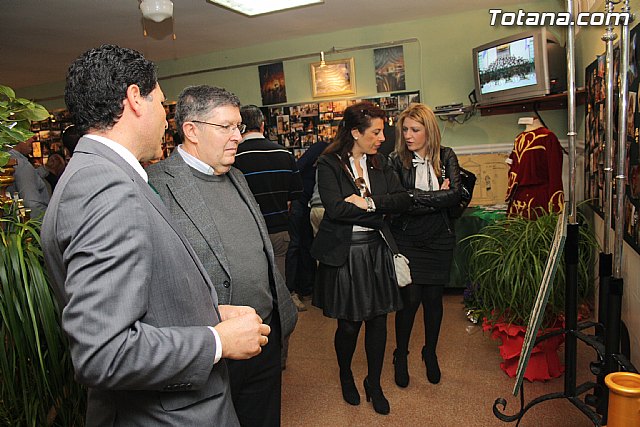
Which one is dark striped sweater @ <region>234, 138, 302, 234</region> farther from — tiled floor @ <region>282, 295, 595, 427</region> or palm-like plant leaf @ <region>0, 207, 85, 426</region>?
palm-like plant leaf @ <region>0, 207, 85, 426</region>

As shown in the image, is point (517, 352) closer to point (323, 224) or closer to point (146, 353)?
point (323, 224)

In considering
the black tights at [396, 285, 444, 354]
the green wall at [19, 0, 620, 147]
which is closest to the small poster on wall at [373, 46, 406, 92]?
the green wall at [19, 0, 620, 147]

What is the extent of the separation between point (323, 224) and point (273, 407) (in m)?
0.99

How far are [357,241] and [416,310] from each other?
62 centimetres

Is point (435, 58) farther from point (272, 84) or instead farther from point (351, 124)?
point (351, 124)

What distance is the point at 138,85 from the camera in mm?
1098

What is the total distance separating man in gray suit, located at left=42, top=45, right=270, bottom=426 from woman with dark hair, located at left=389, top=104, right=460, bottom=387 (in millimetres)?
1787

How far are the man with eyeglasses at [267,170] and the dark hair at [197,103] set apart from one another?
129 centimetres

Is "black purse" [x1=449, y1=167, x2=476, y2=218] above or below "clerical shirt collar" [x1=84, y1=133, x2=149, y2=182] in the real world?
below

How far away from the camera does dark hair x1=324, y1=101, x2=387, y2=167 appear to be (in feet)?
8.45

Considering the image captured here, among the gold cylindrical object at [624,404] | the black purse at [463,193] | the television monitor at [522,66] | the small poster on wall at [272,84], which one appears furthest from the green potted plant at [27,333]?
the small poster on wall at [272,84]

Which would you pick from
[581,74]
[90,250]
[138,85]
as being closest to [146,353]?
[90,250]

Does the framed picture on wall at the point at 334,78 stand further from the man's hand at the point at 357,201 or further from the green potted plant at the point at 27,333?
the green potted plant at the point at 27,333

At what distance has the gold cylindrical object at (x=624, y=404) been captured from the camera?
1.40 metres
